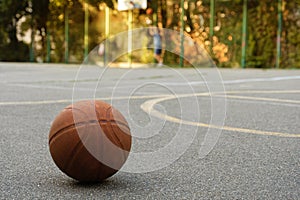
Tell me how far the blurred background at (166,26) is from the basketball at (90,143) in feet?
50.3

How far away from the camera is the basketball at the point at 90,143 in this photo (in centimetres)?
367

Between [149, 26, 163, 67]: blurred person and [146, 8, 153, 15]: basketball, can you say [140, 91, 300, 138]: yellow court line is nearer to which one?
[149, 26, 163, 67]: blurred person

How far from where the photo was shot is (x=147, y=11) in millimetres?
24703

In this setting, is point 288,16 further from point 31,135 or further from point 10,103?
point 31,135

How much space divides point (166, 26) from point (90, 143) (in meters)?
21.2

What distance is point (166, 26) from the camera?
24.6 meters

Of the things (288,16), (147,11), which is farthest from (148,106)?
(147,11)

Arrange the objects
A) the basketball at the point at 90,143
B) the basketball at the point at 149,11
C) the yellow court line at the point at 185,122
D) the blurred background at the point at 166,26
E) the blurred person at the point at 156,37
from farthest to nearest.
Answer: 1. the basketball at the point at 149,11
2. the blurred background at the point at 166,26
3. the yellow court line at the point at 185,122
4. the blurred person at the point at 156,37
5. the basketball at the point at 90,143

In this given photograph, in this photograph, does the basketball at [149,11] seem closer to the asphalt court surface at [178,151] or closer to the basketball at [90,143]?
the asphalt court surface at [178,151]

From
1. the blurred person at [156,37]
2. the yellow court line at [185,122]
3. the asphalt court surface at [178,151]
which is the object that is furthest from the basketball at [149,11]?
the yellow court line at [185,122]

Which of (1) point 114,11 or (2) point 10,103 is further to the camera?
(1) point 114,11

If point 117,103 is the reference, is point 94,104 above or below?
above

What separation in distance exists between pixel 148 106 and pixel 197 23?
50.2 feet

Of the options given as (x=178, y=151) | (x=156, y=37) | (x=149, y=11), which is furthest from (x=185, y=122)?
(x=149, y=11)
